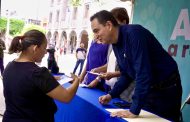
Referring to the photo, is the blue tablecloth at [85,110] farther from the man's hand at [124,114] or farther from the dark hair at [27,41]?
the dark hair at [27,41]

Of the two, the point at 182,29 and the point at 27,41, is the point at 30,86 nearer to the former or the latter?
the point at 27,41

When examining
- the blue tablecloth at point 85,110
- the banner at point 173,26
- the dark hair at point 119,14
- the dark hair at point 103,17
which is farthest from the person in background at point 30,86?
the banner at point 173,26

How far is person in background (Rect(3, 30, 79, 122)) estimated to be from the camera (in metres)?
1.96

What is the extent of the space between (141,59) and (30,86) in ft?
2.34

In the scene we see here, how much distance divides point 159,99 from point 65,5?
3364cm

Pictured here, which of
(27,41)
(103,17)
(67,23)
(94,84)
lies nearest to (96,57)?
(94,84)

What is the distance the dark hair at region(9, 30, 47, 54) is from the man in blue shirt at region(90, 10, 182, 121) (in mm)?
389

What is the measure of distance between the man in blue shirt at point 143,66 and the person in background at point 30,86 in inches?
15.5

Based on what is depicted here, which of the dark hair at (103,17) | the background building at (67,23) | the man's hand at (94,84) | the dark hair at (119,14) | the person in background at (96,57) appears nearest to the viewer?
the dark hair at (103,17)

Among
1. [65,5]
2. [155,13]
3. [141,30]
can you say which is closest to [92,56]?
[141,30]

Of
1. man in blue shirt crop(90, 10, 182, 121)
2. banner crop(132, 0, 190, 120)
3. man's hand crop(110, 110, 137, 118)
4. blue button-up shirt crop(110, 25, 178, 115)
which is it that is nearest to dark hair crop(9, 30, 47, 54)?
man in blue shirt crop(90, 10, 182, 121)

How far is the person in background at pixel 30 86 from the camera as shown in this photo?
6.42 feet

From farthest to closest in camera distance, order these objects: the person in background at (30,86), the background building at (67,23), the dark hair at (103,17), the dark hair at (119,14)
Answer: the background building at (67,23) < the dark hair at (119,14) < the dark hair at (103,17) < the person in background at (30,86)

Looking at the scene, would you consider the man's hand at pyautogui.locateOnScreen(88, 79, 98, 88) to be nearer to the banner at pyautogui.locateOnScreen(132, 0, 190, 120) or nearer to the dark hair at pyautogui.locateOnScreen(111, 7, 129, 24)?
the dark hair at pyautogui.locateOnScreen(111, 7, 129, 24)
